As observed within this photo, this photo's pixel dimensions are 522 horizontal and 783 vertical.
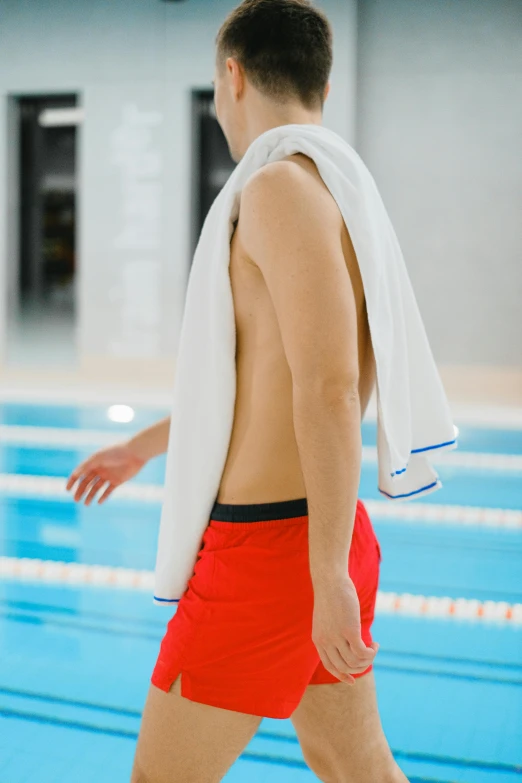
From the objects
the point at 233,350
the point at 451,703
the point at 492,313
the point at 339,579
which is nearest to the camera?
the point at 339,579

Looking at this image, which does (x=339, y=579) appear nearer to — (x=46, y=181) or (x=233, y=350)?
(x=233, y=350)

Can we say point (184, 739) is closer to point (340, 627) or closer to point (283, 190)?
point (340, 627)

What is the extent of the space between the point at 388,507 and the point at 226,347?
403 cm

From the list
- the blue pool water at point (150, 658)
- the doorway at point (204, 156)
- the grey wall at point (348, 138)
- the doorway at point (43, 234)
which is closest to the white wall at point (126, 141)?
the grey wall at point (348, 138)

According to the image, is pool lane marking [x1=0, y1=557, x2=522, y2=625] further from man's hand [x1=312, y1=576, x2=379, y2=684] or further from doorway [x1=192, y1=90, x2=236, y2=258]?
doorway [x1=192, y1=90, x2=236, y2=258]

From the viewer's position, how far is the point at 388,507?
201 inches

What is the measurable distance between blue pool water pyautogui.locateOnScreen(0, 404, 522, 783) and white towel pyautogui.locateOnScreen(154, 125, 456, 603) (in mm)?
1131

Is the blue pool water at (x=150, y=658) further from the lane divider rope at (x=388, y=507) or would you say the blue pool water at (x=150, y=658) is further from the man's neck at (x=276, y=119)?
the man's neck at (x=276, y=119)

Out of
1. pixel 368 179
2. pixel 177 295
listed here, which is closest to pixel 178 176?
pixel 177 295

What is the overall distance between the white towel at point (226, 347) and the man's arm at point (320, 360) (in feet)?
0.25

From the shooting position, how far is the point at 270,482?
1.26 m

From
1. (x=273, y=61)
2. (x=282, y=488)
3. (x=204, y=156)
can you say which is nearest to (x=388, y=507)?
(x=282, y=488)

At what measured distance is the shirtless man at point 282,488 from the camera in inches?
43.9

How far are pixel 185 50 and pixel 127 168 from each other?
5.15 ft
